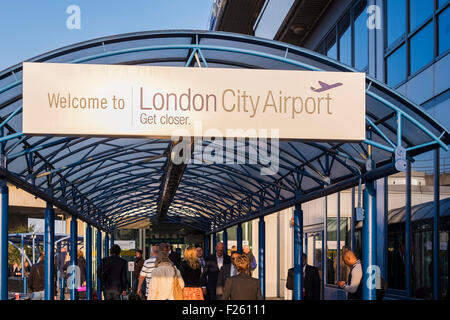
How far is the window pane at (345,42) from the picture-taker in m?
19.1

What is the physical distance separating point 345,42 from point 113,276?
1003cm

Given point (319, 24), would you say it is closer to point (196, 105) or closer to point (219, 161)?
point (219, 161)

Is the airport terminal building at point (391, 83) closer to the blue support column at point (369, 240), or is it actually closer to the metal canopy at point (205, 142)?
the metal canopy at point (205, 142)

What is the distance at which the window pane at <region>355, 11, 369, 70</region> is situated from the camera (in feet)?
57.4

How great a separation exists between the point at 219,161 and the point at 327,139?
429 inches

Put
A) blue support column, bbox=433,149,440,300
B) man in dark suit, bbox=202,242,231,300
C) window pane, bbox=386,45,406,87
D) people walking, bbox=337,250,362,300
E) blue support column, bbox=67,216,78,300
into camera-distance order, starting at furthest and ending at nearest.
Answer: blue support column, bbox=67,216,78,300 < window pane, bbox=386,45,406,87 < man in dark suit, bbox=202,242,231,300 < blue support column, bbox=433,149,440,300 < people walking, bbox=337,250,362,300

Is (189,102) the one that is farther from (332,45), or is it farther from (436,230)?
(332,45)

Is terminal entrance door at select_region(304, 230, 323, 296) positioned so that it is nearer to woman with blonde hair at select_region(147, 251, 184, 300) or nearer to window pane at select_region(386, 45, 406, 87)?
window pane at select_region(386, 45, 406, 87)

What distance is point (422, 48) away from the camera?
1345 centimetres

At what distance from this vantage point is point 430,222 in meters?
12.8

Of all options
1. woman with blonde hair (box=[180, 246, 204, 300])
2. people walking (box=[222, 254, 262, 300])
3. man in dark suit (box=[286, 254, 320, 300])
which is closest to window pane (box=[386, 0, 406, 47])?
man in dark suit (box=[286, 254, 320, 300])

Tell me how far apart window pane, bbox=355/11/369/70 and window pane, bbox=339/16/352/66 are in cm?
65

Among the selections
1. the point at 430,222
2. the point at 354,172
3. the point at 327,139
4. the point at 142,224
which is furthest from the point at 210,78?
the point at 142,224
